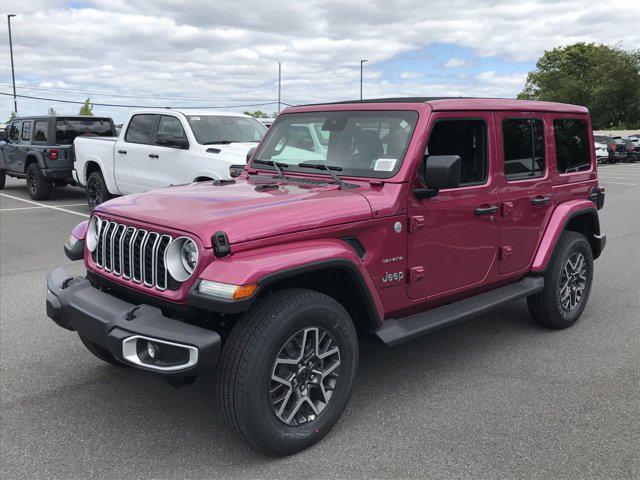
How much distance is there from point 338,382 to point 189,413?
3.11 ft

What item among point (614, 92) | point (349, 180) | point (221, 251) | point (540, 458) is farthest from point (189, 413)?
point (614, 92)

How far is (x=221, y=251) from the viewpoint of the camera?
9.16ft

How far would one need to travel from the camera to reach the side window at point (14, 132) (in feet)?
46.5

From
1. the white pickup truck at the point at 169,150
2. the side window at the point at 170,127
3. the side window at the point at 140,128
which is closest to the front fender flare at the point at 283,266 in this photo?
the white pickup truck at the point at 169,150

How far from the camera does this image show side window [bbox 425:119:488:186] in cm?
387

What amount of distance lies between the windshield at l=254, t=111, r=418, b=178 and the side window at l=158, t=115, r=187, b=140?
16.6 ft

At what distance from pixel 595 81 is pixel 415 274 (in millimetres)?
77978

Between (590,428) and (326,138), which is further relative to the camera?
(326,138)

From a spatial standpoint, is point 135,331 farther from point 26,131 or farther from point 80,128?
point 26,131

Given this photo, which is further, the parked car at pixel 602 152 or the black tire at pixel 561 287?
the parked car at pixel 602 152

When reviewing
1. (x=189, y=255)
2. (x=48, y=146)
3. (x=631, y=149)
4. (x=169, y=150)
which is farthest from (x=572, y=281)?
(x=631, y=149)

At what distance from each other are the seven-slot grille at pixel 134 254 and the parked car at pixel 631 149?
3606 centimetres

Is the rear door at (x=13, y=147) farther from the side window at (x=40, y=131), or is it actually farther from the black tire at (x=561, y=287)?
the black tire at (x=561, y=287)

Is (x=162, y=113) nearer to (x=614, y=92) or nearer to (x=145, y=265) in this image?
(x=145, y=265)
